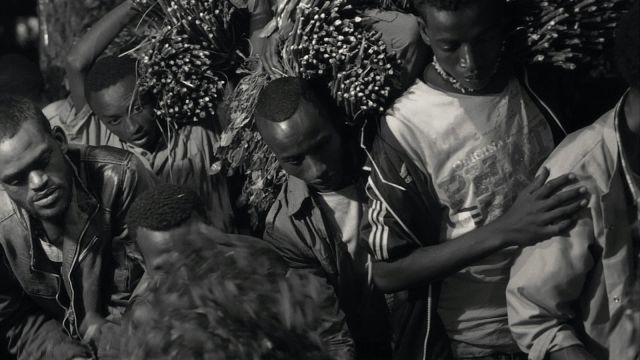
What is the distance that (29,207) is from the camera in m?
4.20

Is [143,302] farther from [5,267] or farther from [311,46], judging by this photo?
[5,267]

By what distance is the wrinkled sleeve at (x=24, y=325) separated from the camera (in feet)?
14.8

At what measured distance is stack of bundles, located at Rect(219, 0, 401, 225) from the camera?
377 cm

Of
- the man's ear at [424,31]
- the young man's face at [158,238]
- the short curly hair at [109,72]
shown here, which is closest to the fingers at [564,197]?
the man's ear at [424,31]

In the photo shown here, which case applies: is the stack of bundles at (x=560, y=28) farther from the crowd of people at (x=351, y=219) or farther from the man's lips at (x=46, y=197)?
the man's lips at (x=46, y=197)

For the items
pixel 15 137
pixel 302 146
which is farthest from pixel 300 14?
pixel 15 137

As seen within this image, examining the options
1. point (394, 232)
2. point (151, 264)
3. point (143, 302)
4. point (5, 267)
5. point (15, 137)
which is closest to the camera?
point (143, 302)

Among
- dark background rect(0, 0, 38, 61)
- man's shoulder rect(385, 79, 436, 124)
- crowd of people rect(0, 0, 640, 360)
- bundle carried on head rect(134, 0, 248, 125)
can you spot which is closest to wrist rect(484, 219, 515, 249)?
crowd of people rect(0, 0, 640, 360)

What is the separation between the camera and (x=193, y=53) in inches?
171

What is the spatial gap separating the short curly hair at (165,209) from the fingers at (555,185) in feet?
4.18

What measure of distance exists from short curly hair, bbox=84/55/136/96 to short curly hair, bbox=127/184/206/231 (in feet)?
2.93

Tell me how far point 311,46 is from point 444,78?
1.84 ft

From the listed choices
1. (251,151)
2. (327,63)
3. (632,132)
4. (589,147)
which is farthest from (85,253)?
(632,132)

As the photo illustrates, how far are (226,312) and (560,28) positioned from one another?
1538 mm
